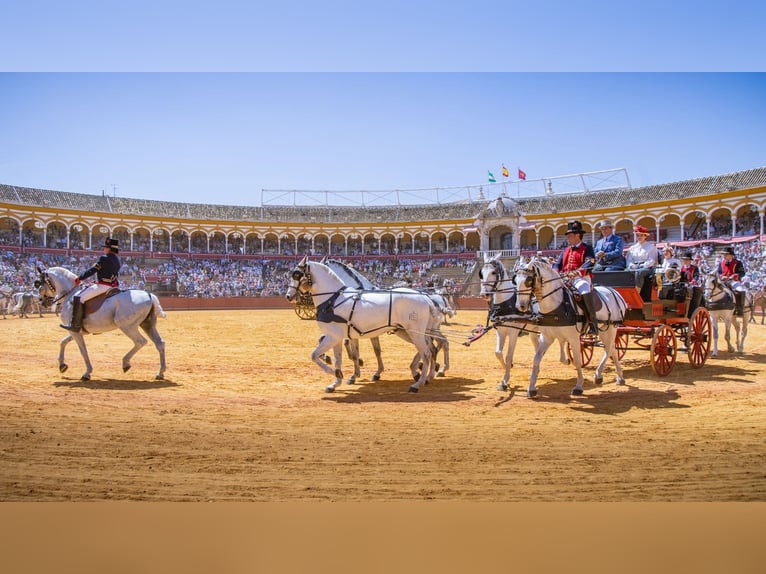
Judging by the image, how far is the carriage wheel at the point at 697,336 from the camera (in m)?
10.1

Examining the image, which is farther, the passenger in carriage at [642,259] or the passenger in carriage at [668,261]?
the passenger in carriage at [668,261]

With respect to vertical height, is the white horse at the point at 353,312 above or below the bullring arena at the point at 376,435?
above

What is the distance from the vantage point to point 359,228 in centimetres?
5338

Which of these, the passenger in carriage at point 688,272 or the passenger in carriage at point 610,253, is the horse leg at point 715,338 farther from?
the passenger in carriage at point 610,253

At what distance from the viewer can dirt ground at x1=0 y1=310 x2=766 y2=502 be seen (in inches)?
167

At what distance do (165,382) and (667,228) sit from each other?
4344cm

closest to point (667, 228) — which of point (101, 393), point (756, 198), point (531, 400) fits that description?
point (756, 198)

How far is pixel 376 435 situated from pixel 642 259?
22.5 ft

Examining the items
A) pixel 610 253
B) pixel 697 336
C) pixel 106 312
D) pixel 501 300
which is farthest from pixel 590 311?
pixel 106 312

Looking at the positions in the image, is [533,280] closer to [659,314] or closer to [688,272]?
[659,314]

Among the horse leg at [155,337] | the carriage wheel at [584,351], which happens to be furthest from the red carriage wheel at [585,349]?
the horse leg at [155,337]

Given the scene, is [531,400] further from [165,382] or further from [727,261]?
[727,261]

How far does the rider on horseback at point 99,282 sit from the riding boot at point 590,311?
772 cm

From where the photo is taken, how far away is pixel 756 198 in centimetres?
3672
